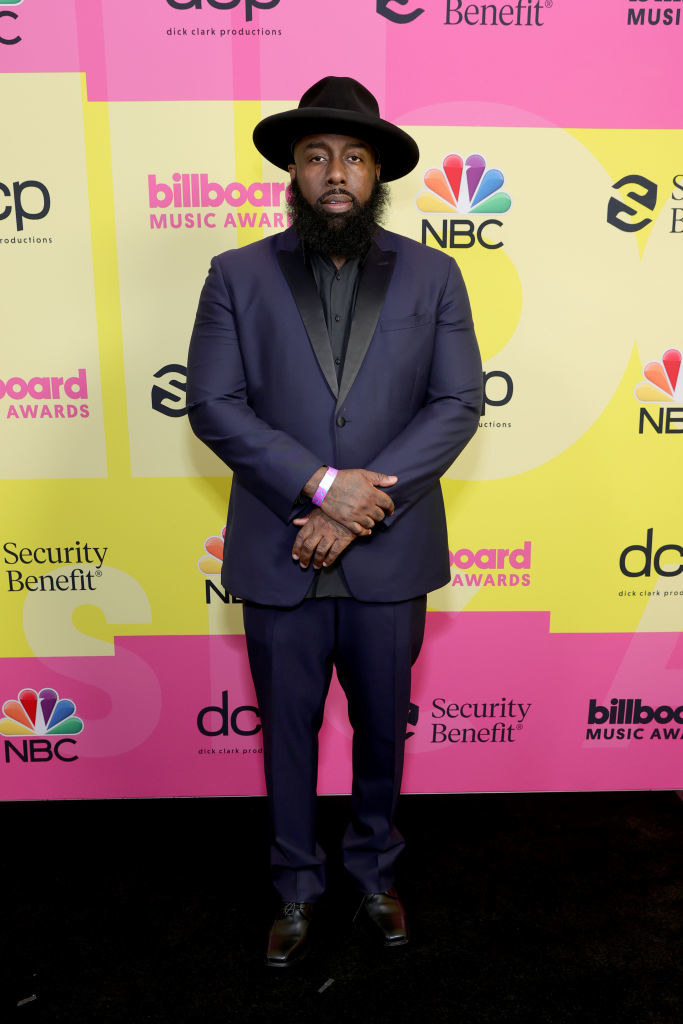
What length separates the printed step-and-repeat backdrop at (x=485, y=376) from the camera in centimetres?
234

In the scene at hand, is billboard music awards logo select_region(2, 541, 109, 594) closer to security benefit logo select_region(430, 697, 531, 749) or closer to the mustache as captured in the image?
security benefit logo select_region(430, 697, 531, 749)

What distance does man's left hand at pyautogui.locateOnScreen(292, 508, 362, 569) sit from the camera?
5.82ft

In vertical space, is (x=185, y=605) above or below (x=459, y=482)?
below

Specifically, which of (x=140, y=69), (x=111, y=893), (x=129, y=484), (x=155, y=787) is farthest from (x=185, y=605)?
(x=140, y=69)

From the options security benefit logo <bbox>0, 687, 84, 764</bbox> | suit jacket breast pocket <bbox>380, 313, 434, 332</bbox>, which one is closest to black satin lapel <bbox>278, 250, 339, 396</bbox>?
suit jacket breast pocket <bbox>380, 313, 434, 332</bbox>

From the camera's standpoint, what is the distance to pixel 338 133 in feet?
5.98

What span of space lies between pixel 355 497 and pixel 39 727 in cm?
161

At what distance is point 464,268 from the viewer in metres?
2.46

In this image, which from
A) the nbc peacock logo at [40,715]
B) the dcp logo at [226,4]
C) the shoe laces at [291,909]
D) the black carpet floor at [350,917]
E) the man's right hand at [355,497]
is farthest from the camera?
the nbc peacock logo at [40,715]

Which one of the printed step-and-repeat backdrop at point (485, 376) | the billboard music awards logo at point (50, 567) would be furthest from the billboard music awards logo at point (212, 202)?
the billboard music awards logo at point (50, 567)

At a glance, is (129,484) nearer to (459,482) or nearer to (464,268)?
(459,482)

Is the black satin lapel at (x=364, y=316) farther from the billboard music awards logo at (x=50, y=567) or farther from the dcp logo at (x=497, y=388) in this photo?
the billboard music awards logo at (x=50, y=567)

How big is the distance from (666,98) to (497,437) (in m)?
1.09

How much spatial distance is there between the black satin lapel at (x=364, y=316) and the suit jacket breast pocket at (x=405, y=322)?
2 cm
